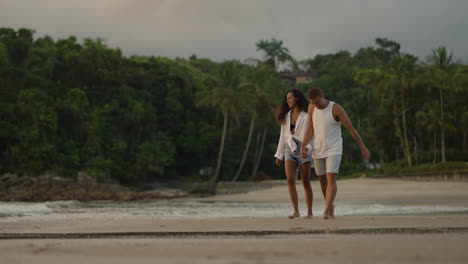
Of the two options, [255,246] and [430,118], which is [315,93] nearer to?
[255,246]

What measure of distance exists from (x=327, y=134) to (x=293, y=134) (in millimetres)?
550

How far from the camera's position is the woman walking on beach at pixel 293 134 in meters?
7.20

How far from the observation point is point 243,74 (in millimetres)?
51531

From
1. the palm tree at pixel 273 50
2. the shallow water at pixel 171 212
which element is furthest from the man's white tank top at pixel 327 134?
the palm tree at pixel 273 50

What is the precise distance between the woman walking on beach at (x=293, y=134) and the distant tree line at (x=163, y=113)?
87.8 feet

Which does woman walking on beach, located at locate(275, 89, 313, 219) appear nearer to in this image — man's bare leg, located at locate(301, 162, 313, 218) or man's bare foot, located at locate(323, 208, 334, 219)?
man's bare leg, located at locate(301, 162, 313, 218)

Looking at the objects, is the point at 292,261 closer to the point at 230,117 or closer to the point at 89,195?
the point at 89,195

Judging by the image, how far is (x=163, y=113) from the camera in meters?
48.1

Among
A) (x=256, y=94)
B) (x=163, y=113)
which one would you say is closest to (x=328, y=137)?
(x=256, y=94)

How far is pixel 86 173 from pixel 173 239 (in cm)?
3755

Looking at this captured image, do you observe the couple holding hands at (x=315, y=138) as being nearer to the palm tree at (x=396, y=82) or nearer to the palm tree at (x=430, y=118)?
the palm tree at (x=430, y=118)

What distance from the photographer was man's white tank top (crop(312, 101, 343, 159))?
683 centimetres

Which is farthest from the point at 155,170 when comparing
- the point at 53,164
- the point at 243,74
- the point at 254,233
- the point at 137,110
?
the point at 254,233

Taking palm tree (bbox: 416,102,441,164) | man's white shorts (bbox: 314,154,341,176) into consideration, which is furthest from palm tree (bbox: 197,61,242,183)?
man's white shorts (bbox: 314,154,341,176)
